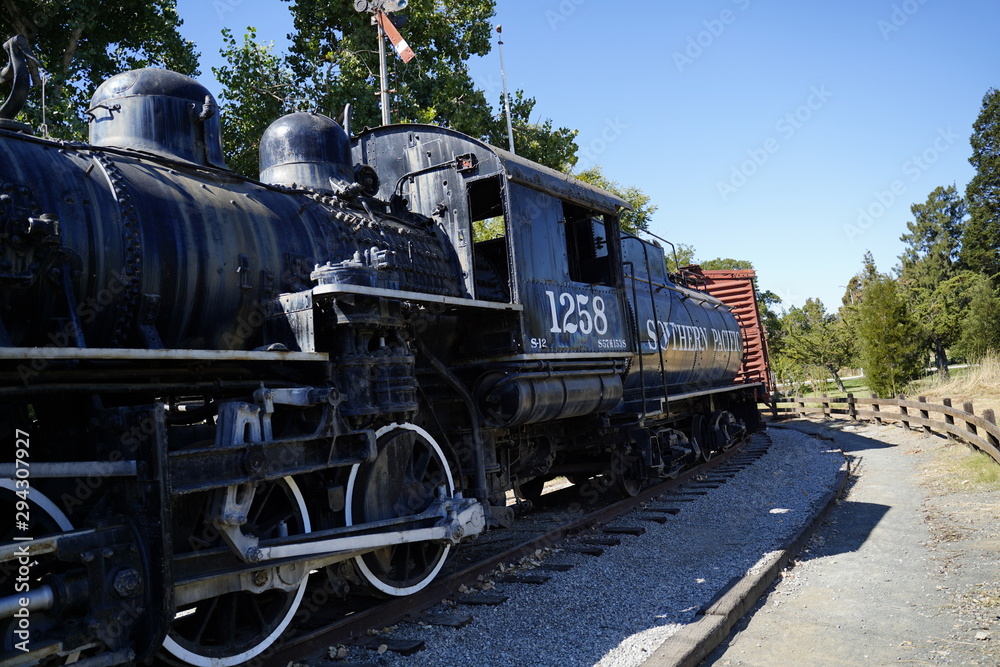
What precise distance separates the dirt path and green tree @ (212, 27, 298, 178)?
1396 cm

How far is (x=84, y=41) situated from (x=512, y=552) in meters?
14.7

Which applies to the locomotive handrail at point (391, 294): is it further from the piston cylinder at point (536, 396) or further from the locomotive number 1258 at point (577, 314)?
the locomotive number 1258 at point (577, 314)

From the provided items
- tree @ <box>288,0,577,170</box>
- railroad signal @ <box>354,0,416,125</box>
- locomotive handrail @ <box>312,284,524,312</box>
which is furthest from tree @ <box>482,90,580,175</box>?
locomotive handrail @ <box>312,284,524,312</box>

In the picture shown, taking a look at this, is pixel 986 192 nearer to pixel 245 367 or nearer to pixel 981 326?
pixel 981 326

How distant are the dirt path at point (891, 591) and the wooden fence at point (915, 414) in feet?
3.14

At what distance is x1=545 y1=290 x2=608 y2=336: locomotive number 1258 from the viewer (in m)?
6.70

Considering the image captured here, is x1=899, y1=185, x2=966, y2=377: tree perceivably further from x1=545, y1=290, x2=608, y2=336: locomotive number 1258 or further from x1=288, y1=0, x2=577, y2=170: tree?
x1=545, y1=290, x2=608, y2=336: locomotive number 1258

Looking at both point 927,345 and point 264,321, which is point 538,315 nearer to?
point 264,321

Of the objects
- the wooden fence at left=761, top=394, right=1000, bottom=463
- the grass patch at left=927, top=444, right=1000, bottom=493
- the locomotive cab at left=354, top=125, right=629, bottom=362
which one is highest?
the locomotive cab at left=354, top=125, right=629, bottom=362

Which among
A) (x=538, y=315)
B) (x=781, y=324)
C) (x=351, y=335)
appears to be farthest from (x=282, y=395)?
(x=781, y=324)

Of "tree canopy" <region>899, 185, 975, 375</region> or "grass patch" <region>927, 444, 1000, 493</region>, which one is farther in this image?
"tree canopy" <region>899, 185, 975, 375</region>

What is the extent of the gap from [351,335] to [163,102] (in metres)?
2.15

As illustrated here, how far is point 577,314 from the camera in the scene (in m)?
7.08

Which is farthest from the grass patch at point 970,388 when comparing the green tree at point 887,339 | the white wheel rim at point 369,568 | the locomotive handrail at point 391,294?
the locomotive handrail at point 391,294
